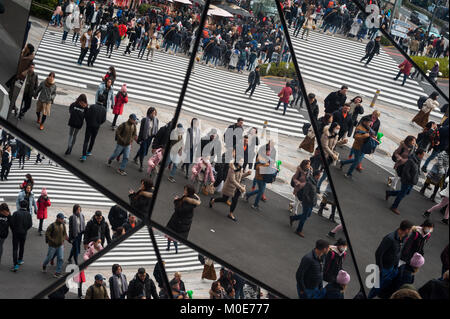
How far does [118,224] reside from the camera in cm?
677

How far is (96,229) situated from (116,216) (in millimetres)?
253

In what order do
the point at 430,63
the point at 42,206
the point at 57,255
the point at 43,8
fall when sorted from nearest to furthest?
Result: the point at 430,63, the point at 57,255, the point at 42,206, the point at 43,8

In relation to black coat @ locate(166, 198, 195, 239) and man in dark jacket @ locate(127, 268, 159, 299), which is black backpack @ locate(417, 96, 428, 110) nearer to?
black coat @ locate(166, 198, 195, 239)

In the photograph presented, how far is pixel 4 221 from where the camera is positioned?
6.80 m

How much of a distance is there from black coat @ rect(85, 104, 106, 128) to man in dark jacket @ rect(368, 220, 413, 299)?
315 centimetres

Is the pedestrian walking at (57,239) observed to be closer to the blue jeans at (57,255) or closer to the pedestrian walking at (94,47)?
the blue jeans at (57,255)

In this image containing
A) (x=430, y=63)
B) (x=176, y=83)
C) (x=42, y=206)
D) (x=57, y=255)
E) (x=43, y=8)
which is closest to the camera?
(x=430, y=63)

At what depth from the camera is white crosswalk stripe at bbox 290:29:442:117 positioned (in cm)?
670

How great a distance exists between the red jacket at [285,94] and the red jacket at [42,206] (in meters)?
2.66

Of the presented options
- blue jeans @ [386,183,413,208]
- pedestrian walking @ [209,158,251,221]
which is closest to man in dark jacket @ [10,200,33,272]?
pedestrian walking @ [209,158,251,221]

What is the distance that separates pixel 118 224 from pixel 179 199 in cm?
71

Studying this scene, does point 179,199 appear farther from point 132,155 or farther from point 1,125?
point 1,125

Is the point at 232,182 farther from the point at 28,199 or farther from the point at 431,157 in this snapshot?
the point at 28,199

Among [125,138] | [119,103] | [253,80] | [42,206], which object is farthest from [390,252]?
[42,206]
